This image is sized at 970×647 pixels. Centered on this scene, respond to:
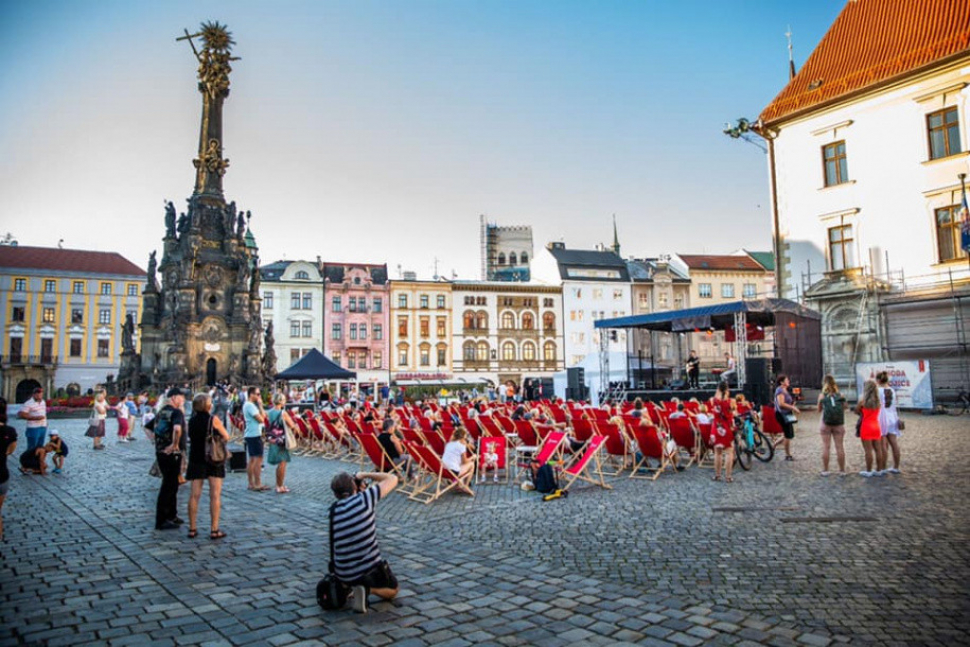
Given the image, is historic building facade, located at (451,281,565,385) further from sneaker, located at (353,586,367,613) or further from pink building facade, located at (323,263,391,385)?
sneaker, located at (353,586,367,613)

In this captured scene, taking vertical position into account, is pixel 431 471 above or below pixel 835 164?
below

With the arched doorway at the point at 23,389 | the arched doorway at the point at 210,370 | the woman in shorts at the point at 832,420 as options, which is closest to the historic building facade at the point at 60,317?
the arched doorway at the point at 23,389

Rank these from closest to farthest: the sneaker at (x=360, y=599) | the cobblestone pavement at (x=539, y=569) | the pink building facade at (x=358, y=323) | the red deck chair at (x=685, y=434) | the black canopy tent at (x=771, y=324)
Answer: the cobblestone pavement at (x=539, y=569) → the sneaker at (x=360, y=599) → the red deck chair at (x=685, y=434) → the black canopy tent at (x=771, y=324) → the pink building facade at (x=358, y=323)

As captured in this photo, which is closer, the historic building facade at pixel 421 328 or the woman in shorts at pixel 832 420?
the woman in shorts at pixel 832 420

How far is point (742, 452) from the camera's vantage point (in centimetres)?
1162

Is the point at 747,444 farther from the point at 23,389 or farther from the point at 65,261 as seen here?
the point at 65,261

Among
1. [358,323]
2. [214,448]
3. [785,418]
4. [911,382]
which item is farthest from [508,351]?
[214,448]

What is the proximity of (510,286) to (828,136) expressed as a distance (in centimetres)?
3729

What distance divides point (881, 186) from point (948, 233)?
333 centimetres

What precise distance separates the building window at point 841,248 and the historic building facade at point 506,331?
3589 centimetres

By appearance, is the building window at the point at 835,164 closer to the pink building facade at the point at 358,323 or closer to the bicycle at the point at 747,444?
the bicycle at the point at 747,444

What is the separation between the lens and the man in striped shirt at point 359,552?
15.2 feet

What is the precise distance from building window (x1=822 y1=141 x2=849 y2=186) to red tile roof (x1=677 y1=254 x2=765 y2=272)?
3673 centimetres

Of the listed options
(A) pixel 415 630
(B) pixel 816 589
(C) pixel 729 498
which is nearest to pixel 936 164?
(C) pixel 729 498
